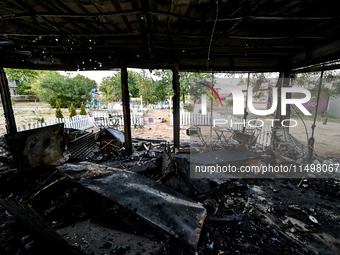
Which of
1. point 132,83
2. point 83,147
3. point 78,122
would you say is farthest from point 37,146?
point 132,83

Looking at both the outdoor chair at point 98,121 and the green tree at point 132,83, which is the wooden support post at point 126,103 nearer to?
the outdoor chair at point 98,121

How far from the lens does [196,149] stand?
691 centimetres

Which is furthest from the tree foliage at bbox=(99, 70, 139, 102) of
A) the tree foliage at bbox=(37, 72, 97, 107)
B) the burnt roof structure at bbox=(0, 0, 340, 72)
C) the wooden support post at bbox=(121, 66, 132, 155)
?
the wooden support post at bbox=(121, 66, 132, 155)

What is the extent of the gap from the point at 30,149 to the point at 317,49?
9020 mm

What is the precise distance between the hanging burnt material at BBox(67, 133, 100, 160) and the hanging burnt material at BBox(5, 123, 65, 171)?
3.02 ft

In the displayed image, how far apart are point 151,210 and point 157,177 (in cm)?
193

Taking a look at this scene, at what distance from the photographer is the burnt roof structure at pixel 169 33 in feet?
9.30

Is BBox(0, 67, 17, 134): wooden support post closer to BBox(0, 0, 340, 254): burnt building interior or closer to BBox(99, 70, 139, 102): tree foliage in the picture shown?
BBox(0, 0, 340, 254): burnt building interior

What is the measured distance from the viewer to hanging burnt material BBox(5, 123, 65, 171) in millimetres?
3654

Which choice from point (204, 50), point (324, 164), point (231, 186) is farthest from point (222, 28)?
point (324, 164)

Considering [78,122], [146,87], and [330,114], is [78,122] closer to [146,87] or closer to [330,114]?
[146,87]

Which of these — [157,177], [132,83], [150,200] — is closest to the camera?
[150,200]

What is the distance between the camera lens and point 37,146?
403 centimetres

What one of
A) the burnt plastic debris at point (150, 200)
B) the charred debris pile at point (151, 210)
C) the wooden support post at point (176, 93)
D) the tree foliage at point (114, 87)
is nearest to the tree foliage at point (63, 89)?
the tree foliage at point (114, 87)
